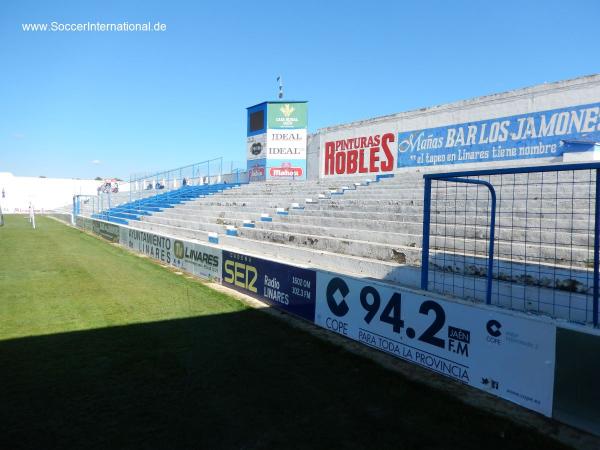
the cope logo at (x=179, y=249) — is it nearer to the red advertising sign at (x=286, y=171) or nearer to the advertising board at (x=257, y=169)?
the red advertising sign at (x=286, y=171)

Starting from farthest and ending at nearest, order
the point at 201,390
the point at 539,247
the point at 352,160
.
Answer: the point at 352,160 < the point at 539,247 < the point at 201,390

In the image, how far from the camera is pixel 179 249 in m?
12.0

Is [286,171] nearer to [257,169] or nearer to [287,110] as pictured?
[257,169]

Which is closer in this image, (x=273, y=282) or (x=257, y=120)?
(x=273, y=282)

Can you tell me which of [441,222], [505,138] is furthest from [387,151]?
[441,222]

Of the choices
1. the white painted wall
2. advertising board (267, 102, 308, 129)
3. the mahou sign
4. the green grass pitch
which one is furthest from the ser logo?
the white painted wall

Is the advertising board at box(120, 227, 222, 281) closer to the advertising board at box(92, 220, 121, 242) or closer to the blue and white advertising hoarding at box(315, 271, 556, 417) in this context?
the advertising board at box(92, 220, 121, 242)

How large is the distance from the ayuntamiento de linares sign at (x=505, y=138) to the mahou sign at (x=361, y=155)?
620mm

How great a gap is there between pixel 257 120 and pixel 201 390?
61.3 feet

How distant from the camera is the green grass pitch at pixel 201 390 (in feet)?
11.1

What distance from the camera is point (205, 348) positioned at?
5430mm

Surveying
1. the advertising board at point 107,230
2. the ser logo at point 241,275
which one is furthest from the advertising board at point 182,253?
the advertising board at point 107,230

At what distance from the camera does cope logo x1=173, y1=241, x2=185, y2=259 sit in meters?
11.8

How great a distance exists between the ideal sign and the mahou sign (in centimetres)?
227
